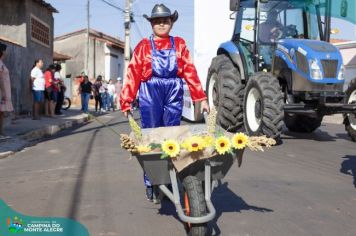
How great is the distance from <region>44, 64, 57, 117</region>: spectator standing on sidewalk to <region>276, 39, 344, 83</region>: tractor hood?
845cm

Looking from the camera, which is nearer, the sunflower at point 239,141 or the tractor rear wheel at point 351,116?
the sunflower at point 239,141

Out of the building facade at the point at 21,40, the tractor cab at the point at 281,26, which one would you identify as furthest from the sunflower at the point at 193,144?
the building facade at the point at 21,40

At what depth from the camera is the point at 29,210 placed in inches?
189

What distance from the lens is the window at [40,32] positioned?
677 inches

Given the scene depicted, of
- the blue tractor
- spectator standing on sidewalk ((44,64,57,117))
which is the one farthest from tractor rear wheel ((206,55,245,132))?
spectator standing on sidewalk ((44,64,57,117))

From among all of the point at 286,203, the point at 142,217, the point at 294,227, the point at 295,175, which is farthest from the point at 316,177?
the point at 142,217

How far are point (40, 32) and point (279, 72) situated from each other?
1119cm

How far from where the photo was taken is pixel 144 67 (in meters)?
4.61

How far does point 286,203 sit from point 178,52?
1913 mm

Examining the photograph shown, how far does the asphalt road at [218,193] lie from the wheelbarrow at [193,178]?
1.59ft

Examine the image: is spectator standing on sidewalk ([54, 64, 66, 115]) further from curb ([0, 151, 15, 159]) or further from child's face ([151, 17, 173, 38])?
child's face ([151, 17, 173, 38])

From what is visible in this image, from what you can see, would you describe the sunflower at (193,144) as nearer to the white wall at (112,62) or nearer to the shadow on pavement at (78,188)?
the shadow on pavement at (78,188)

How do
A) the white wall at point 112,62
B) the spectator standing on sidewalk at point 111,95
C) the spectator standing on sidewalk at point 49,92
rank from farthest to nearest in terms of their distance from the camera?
the white wall at point 112,62, the spectator standing on sidewalk at point 111,95, the spectator standing on sidewalk at point 49,92

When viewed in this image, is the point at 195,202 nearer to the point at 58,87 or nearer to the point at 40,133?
the point at 40,133
